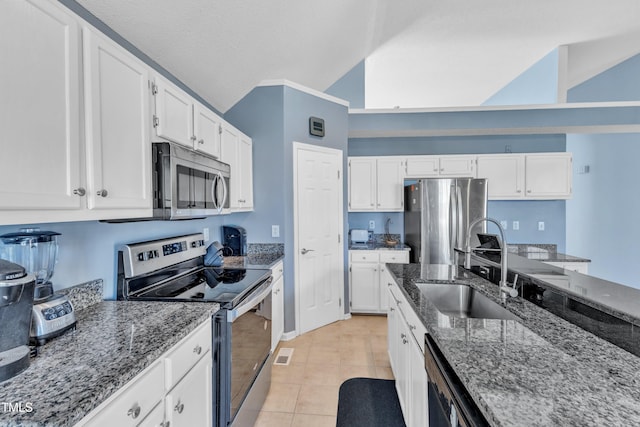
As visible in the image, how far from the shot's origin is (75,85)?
106cm

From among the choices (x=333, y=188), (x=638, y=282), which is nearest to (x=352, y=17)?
(x=333, y=188)

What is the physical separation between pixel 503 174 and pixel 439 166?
0.82 meters

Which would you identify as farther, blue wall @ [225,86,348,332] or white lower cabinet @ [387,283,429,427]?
blue wall @ [225,86,348,332]

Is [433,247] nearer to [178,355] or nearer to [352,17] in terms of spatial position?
[352,17]

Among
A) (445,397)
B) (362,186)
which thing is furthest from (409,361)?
(362,186)

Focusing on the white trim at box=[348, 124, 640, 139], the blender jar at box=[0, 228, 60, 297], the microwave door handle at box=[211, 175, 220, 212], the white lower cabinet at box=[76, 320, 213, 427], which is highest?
the white trim at box=[348, 124, 640, 139]

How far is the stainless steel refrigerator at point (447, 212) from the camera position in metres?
3.39

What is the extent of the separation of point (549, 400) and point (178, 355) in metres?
1.22

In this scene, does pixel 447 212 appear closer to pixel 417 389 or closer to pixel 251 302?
pixel 417 389

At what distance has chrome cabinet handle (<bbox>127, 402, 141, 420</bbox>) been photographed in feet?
2.88

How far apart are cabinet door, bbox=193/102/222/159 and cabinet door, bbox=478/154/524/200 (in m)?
3.29

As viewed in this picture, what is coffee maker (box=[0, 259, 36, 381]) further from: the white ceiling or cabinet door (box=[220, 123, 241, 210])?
cabinet door (box=[220, 123, 241, 210])

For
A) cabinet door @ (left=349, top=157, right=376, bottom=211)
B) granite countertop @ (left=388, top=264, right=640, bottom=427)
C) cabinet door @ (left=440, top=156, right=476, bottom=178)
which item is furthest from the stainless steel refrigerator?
granite countertop @ (left=388, top=264, right=640, bottom=427)

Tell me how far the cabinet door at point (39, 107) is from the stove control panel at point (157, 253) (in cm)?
63
